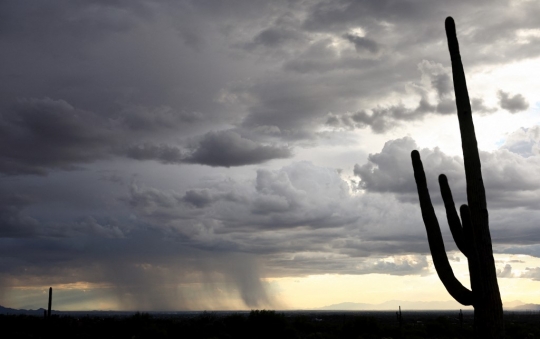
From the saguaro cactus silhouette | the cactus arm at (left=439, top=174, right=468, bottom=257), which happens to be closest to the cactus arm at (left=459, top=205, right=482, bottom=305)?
the saguaro cactus silhouette

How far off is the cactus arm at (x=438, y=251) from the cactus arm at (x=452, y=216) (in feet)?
1.00

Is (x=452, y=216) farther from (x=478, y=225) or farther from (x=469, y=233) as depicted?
(x=469, y=233)

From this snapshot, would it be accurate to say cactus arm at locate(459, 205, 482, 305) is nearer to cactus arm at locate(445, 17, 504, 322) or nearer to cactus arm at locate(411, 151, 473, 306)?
cactus arm at locate(445, 17, 504, 322)

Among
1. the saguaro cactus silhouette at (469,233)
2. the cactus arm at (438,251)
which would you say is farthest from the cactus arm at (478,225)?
the cactus arm at (438,251)

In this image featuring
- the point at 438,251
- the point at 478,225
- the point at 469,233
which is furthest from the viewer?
the point at 438,251

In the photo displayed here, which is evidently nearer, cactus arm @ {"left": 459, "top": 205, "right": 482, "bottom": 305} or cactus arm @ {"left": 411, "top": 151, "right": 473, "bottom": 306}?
cactus arm @ {"left": 459, "top": 205, "right": 482, "bottom": 305}

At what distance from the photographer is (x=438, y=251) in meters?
12.1

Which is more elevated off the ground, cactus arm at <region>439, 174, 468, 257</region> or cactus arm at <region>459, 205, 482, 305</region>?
cactus arm at <region>439, 174, 468, 257</region>

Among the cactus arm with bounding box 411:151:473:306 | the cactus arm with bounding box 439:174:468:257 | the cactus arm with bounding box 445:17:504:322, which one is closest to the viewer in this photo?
the cactus arm with bounding box 445:17:504:322

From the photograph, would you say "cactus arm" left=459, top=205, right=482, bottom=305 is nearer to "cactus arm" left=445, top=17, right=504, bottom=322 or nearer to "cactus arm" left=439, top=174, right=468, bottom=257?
"cactus arm" left=445, top=17, right=504, bottom=322

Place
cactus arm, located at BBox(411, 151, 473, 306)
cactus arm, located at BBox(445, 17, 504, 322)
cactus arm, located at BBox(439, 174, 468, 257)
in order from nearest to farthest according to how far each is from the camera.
Answer: cactus arm, located at BBox(445, 17, 504, 322) → cactus arm, located at BBox(411, 151, 473, 306) → cactus arm, located at BBox(439, 174, 468, 257)

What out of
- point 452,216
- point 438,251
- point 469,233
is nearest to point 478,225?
point 469,233

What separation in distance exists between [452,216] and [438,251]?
83 cm

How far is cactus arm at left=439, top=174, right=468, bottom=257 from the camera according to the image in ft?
39.1
